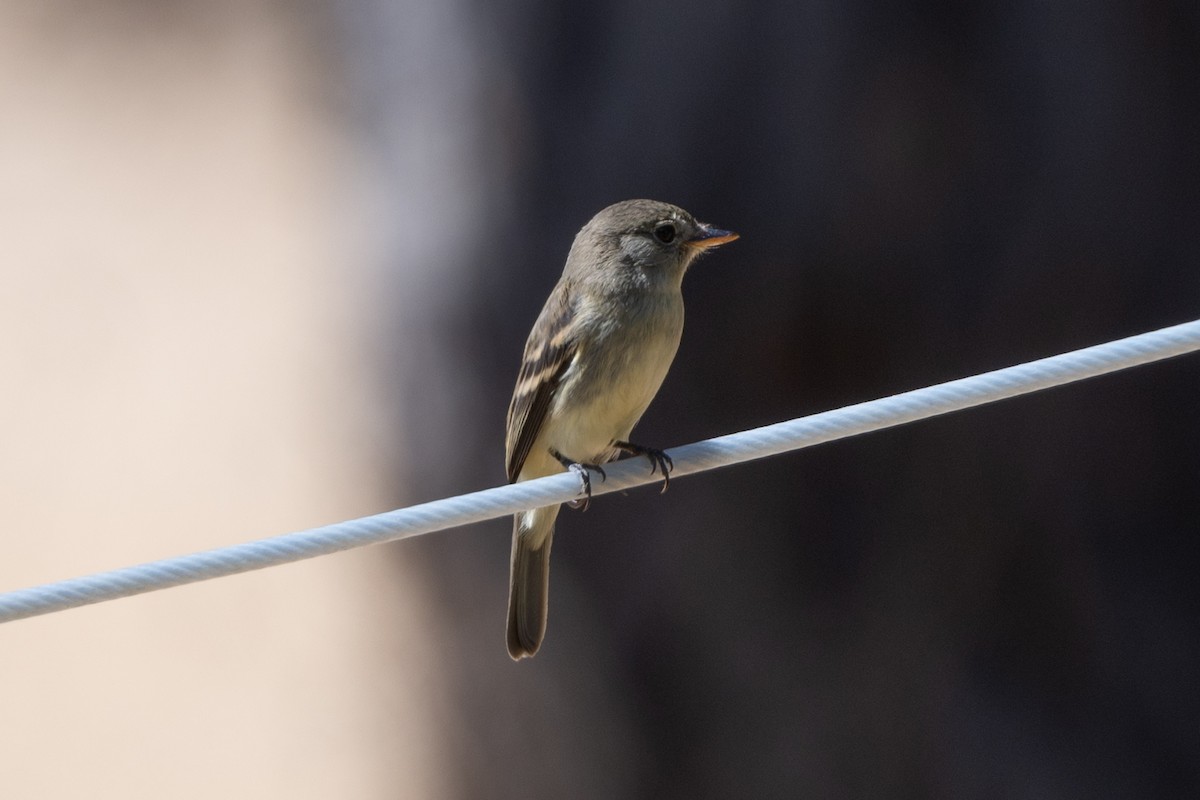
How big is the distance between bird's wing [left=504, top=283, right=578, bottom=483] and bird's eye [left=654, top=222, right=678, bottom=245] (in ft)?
1.13

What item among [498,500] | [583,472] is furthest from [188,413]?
[498,500]

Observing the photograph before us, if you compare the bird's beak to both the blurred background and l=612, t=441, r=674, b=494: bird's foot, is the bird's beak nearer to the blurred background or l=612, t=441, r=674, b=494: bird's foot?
l=612, t=441, r=674, b=494: bird's foot

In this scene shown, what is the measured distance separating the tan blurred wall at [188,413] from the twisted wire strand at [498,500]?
4.36 m

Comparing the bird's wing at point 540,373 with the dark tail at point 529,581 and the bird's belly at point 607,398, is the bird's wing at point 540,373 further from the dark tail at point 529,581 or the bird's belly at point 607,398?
the dark tail at point 529,581

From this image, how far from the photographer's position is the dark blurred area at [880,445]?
6.13m

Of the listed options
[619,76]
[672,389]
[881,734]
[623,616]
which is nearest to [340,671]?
[623,616]

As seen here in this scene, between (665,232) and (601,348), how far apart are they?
508 mm

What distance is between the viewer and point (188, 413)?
709cm

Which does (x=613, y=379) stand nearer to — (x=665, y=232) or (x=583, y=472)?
(x=583, y=472)

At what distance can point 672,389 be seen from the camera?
6.74 meters

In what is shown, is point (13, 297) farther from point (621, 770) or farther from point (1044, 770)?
point (1044, 770)

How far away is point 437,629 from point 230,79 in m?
3.56

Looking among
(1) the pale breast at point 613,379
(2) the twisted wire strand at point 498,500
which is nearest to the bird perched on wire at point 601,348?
(1) the pale breast at point 613,379

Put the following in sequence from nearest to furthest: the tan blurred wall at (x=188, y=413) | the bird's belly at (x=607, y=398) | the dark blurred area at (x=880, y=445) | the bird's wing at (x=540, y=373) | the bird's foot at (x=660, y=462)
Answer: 1. the bird's foot at (x=660, y=462)
2. the bird's belly at (x=607, y=398)
3. the bird's wing at (x=540, y=373)
4. the dark blurred area at (x=880, y=445)
5. the tan blurred wall at (x=188, y=413)
